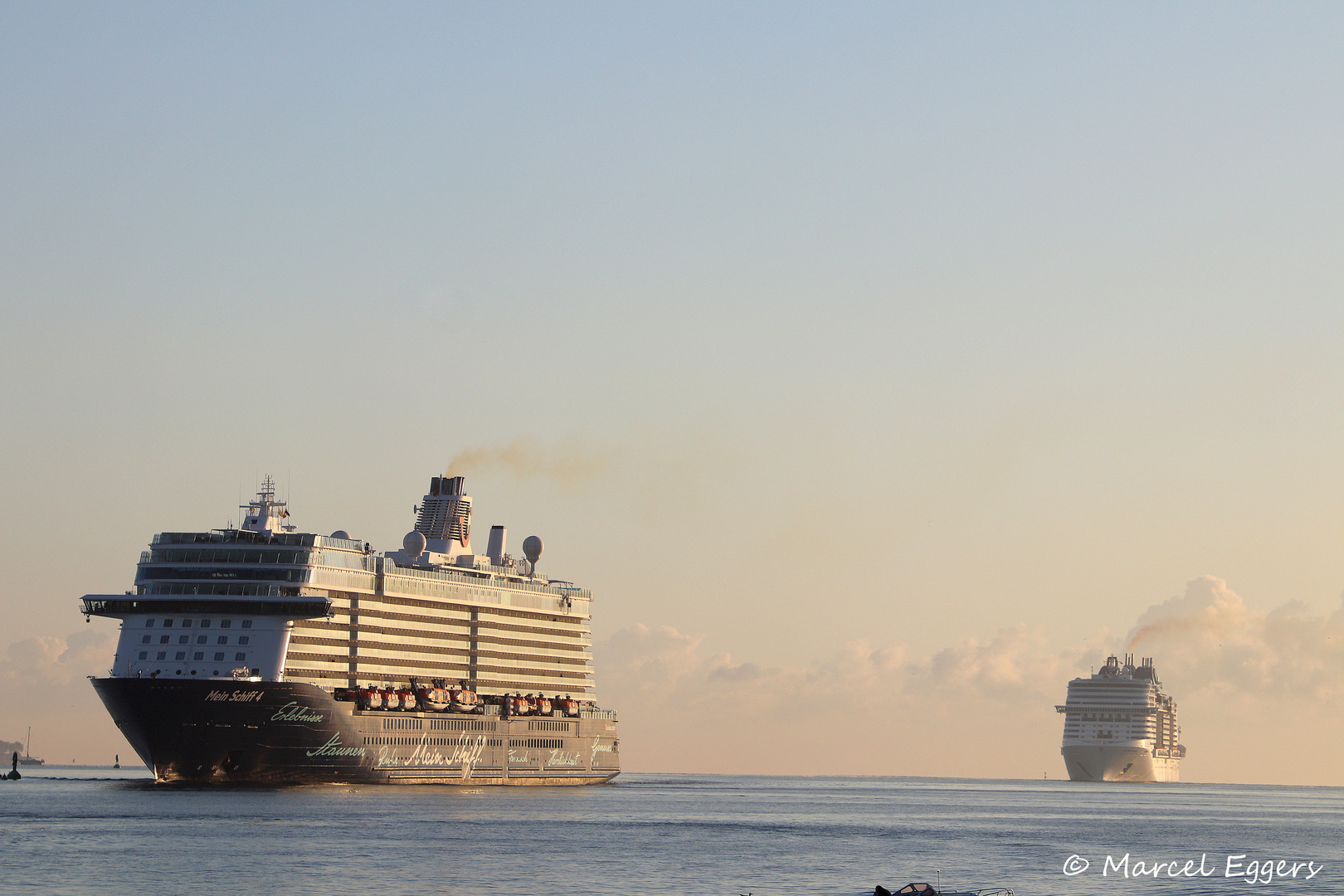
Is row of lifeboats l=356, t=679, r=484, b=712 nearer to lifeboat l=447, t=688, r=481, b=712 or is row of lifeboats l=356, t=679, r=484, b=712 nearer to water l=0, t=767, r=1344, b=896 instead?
lifeboat l=447, t=688, r=481, b=712

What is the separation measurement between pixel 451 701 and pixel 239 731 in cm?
2188

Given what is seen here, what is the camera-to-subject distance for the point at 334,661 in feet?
388

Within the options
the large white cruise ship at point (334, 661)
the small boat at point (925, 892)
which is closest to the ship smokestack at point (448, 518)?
the large white cruise ship at point (334, 661)

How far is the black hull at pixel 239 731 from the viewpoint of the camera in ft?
355

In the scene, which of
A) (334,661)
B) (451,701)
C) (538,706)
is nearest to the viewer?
(334,661)

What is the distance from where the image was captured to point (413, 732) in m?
122

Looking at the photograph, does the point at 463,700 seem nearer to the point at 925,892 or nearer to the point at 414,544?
the point at 414,544

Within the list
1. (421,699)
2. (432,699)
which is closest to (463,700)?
(432,699)

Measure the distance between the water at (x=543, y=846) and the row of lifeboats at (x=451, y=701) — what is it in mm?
6233

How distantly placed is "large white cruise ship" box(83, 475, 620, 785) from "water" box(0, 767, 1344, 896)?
2.99m

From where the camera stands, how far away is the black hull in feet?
355

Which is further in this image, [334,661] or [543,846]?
[334,661]

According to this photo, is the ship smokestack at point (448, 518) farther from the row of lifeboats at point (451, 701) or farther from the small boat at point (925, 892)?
the small boat at point (925, 892)

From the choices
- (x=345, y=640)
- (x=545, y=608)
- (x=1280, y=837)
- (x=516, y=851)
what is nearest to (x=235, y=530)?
(x=345, y=640)
